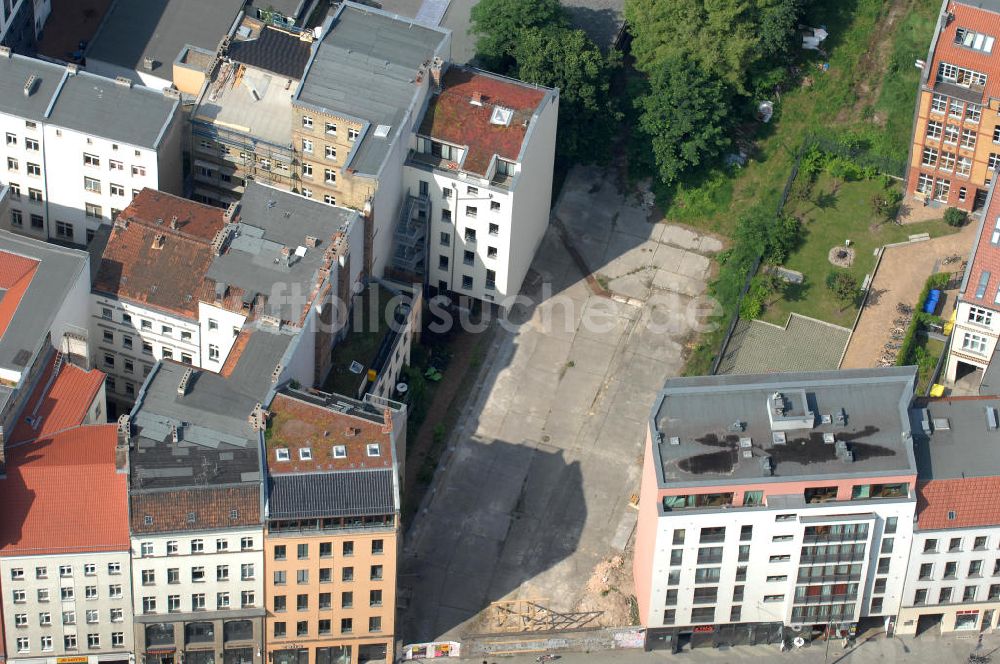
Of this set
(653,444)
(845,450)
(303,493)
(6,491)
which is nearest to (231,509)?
(303,493)

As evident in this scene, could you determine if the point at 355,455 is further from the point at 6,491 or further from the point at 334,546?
the point at 6,491

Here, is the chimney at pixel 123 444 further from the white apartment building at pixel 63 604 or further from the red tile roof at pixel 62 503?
the white apartment building at pixel 63 604

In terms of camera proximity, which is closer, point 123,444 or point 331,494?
point 331,494

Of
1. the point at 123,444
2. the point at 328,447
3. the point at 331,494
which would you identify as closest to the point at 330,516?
the point at 331,494

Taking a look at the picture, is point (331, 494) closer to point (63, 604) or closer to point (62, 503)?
point (62, 503)

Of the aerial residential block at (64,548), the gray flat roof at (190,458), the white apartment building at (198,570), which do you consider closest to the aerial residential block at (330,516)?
the white apartment building at (198,570)

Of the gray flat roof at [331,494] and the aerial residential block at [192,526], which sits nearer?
the aerial residential block at [192,526]
